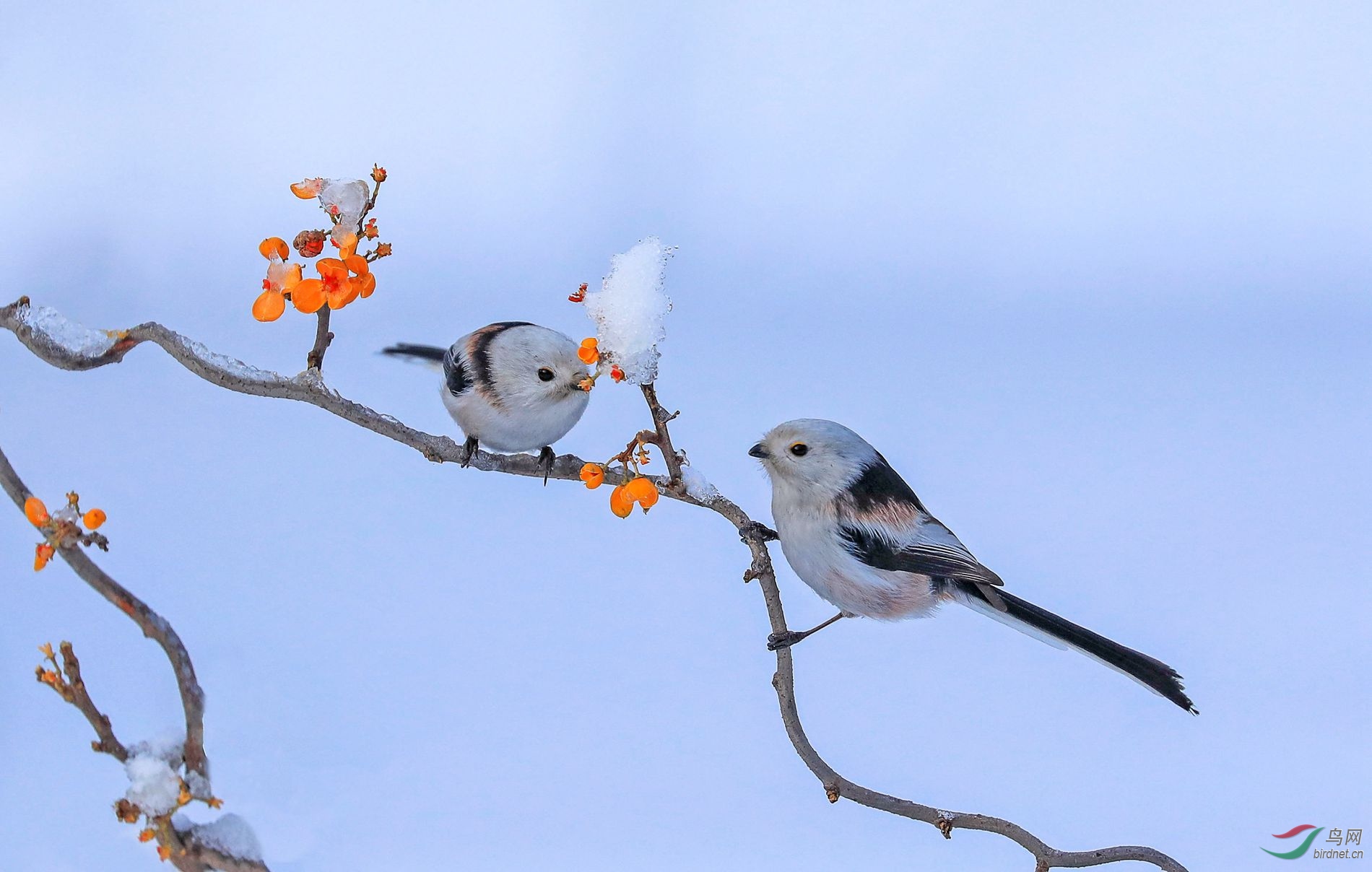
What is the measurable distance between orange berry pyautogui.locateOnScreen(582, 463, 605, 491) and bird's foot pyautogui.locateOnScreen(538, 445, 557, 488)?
264 mm

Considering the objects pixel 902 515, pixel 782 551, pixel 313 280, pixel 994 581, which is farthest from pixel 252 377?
pixel 994 581

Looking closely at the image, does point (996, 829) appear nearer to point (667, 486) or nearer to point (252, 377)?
point (667, 486)

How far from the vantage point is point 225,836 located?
46.5 inches

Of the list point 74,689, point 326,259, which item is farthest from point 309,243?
point 74,689

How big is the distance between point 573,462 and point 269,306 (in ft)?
1.48

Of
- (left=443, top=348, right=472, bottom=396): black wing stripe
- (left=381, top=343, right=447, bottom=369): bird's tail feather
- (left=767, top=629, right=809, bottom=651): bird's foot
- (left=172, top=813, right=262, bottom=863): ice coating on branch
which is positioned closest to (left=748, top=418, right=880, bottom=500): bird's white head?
(left=767, top=629, right=809, bottom=651): bird's foot

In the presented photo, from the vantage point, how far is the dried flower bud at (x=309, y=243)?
1.08m

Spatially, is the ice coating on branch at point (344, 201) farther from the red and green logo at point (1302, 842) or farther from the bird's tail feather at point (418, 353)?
the red and green logo at point (1302, 842)

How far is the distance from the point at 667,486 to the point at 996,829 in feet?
1.77

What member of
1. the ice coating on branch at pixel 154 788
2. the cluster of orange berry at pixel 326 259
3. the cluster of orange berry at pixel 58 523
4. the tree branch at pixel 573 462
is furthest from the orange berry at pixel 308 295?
the ice coating on branch at pixel 154 788

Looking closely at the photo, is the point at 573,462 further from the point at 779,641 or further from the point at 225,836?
the point at 225,836

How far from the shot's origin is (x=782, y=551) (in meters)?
1.37

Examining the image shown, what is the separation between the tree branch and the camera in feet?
3.82

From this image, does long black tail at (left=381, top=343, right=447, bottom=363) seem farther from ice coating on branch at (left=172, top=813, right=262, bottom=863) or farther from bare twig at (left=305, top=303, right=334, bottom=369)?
ice coating on branch at (left=172, top=813, right=262, bottom=863)
